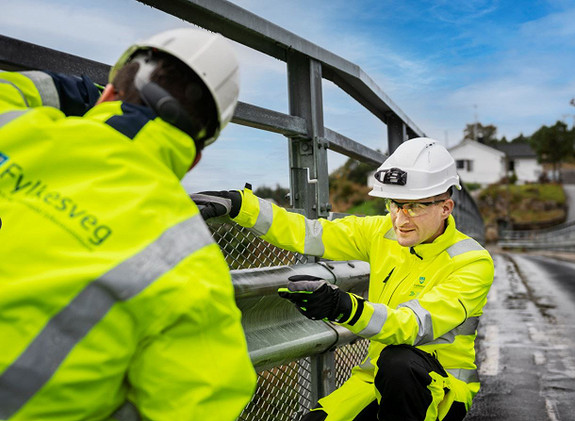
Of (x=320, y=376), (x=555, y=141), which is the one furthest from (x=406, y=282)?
(x=555, y=141)

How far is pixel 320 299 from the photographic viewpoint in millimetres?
2676

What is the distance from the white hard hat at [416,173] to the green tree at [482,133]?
100573 mm

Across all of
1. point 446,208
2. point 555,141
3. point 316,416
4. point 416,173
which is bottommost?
point 316,416

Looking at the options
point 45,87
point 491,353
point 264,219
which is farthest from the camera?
point 491,353

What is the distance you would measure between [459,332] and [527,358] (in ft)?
12.4

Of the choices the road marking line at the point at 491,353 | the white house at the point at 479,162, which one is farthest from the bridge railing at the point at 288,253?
the white house at the point at 479,162

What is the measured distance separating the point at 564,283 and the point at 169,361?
14.9 m

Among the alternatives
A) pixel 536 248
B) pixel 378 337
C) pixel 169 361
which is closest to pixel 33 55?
pixel 169 361

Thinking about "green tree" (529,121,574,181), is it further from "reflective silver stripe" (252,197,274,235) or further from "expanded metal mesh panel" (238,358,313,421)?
"reflective silver stripe" (252,197,274,235)

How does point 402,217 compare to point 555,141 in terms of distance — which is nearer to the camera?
point 402,217

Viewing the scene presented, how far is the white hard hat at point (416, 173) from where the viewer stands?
344 centimetres

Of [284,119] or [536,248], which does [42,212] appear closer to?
[284,119]

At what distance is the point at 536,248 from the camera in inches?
1939

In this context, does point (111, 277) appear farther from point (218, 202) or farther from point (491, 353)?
point (491, 353)
